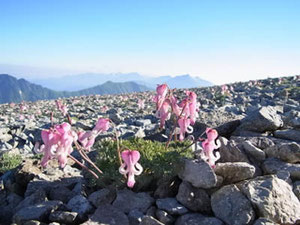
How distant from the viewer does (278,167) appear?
Answer: 17.9ft

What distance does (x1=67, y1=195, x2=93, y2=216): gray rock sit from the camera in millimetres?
4891

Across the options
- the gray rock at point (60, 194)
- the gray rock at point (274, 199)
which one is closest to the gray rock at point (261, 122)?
the gray rock at point (274, 199)

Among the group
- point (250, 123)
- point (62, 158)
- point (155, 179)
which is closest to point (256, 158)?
point (250, 123)

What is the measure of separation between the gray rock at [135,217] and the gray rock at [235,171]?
4.73ft

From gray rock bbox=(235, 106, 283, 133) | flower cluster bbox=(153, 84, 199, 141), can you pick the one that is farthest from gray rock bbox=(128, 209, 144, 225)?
gray rock bbox=(235, 106, 283, 133)

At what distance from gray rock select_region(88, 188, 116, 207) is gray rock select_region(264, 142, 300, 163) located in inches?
120

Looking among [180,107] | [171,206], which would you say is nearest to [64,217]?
[171,206]

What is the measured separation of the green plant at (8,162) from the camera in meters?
8.13

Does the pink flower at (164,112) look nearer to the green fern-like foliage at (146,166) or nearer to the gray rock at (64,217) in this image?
the green fern-like foliage at (146,166)

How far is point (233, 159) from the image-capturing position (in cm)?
578

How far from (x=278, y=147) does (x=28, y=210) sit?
4472 millimetres

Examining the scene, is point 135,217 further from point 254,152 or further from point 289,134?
point 289,134

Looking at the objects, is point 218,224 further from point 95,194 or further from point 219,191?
point 95,194

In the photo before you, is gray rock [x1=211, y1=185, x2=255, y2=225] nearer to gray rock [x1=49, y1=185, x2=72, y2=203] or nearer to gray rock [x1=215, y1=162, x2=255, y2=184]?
gray rock [x1=215, y1=162, x2=255, y2=184]
